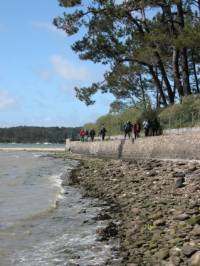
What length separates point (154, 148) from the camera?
3266 centimetres

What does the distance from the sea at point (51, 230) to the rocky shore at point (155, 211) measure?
54cm

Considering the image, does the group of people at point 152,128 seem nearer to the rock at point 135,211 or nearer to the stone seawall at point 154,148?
the stone seawall at point 154,148

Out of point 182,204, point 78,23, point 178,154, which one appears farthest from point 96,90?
point 182,204

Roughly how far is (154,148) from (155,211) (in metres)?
16.8

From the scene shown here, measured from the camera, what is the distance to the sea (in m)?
12.6

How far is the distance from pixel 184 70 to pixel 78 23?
8897mm

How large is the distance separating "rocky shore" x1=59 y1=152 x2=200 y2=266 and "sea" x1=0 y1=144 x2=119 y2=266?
54cm

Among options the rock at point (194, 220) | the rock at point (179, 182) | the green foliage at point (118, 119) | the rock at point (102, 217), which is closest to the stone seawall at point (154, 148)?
the green foliage at point (118, 119)

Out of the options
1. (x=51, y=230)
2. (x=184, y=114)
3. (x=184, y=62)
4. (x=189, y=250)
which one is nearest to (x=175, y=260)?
(x=189, y=250)

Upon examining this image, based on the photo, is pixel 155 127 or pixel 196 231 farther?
pixel 155 127

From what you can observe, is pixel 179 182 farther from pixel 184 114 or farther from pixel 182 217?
pixel 184 114

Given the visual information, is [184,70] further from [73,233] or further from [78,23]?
[73,233]

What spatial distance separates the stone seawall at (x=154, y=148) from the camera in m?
26.7

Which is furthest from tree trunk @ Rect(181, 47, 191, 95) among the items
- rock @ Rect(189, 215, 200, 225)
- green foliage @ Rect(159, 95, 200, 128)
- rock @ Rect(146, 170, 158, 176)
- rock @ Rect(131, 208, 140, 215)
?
rock @ Rect(189, 215, 200, 225)
